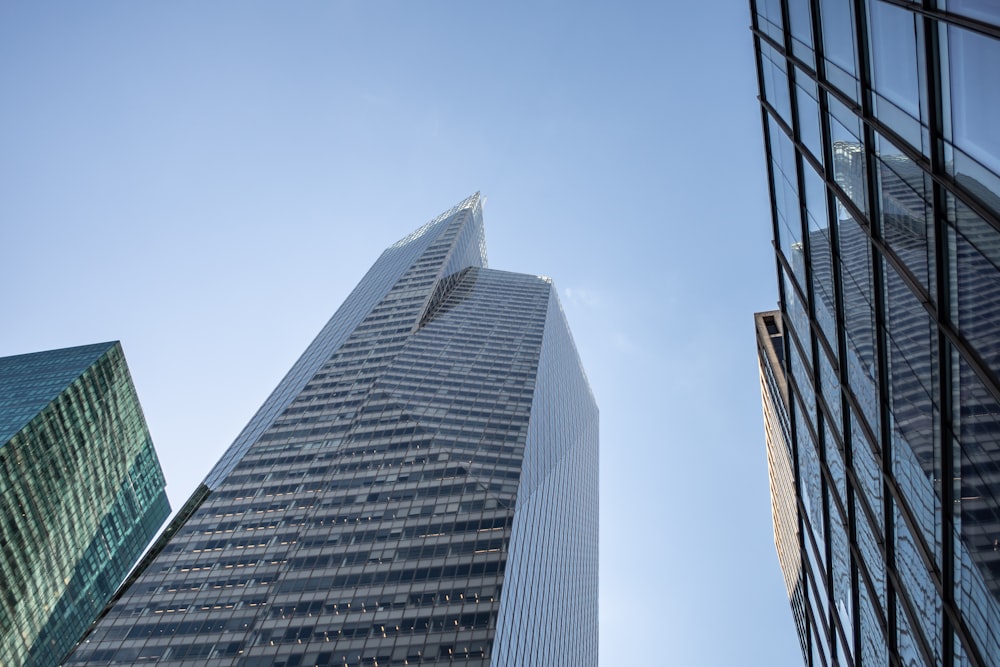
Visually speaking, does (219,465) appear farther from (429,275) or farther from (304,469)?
(429,275)

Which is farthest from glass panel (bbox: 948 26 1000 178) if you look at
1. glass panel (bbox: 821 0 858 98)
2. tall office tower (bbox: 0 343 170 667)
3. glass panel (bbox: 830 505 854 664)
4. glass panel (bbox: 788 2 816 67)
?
tall office tower (bbox: 0 343 170 667)

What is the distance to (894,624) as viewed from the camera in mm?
15695

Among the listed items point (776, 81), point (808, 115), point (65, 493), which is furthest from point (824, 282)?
point (65, 493)

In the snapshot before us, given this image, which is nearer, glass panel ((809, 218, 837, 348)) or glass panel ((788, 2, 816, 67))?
glass panel ((788, 2, 816, 67))

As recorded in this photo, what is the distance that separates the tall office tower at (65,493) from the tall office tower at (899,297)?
11506 centimetres

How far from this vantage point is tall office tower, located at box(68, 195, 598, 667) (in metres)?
68.3

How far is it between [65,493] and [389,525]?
70.2m

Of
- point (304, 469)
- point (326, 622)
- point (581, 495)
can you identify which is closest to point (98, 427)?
point (304, 469)

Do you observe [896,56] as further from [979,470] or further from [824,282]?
[824,282]

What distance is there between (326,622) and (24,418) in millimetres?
70671

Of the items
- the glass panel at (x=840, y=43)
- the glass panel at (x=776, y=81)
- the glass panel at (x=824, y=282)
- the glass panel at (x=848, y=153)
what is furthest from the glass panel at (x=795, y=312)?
the glass panel at (x=840, y=43)

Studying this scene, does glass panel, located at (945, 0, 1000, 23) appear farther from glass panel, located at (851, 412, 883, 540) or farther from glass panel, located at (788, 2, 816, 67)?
glass panel, located at (851, 412, 883, 540)

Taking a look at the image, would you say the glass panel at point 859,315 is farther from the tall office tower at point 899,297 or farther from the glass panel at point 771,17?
the glass panel at point 771,17

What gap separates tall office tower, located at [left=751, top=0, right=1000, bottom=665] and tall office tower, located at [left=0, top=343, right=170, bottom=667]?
377ft
